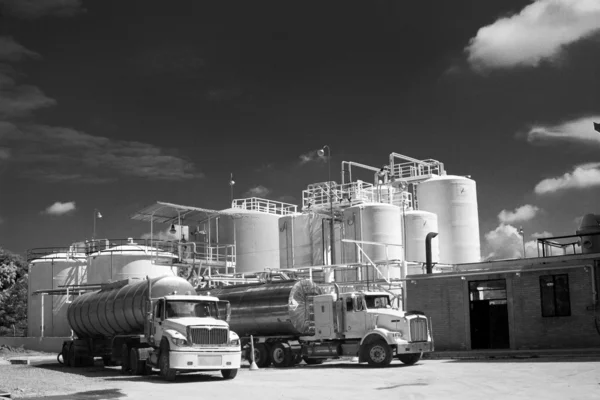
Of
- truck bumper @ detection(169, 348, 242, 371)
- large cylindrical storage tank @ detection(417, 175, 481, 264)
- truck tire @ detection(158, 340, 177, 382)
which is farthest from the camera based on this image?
large cylindrical storage tank @ detection(417, 175, 481, 264)

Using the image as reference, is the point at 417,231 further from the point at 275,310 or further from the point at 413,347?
the point at 413,347

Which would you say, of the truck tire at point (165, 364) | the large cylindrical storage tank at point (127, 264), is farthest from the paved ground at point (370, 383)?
the large cylindrical storage tank at point (127, 264)

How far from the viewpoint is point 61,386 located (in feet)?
68.3

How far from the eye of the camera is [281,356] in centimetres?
2964

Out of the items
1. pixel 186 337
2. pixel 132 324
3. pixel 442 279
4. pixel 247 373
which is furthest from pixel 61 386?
pixel 442 279

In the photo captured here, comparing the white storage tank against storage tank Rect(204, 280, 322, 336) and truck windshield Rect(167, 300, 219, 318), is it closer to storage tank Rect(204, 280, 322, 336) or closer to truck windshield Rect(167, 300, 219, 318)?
storage tank Rect(204, 280, 322, 336)

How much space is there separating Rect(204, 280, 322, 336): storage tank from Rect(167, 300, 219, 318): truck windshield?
6.05 m

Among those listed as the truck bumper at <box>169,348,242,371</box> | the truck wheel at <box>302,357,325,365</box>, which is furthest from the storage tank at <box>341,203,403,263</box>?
the truck bumper at <box>169,348,242,371</box>

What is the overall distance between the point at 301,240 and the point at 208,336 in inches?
1218

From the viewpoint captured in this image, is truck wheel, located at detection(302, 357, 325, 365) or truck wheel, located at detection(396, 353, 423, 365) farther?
truck wheel, located at detection(302, 357, 325, 365)

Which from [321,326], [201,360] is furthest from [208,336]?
[321,326]

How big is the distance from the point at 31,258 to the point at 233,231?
1571 cm

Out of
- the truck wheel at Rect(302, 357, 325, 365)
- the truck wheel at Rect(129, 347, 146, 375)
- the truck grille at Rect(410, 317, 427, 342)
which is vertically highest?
the truck grille at Rect(410, 317, 427, 342)

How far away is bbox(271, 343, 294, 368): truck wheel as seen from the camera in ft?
96.6
